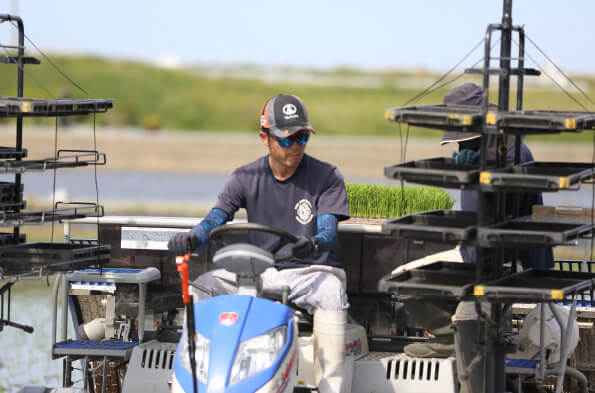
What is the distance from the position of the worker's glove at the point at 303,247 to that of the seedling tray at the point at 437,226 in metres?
0.34

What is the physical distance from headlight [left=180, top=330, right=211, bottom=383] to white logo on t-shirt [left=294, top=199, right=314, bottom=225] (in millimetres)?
1188

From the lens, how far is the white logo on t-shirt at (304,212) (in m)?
5.45

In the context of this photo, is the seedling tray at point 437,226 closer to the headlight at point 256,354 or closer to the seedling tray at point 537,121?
the seedling tray at point 537,121

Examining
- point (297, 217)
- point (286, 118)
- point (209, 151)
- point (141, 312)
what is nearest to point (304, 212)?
point (297, 217)

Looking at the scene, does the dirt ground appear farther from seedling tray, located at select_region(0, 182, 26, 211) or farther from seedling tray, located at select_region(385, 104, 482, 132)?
seedling tray, located at select_region(385, 104, 482, 132)

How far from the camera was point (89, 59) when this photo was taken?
2778 inches

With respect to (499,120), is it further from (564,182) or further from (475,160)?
(475,160)

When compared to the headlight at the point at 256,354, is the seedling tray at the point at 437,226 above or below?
above

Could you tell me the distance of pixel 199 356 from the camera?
4.39 metres

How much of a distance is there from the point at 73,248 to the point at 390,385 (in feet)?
5.98

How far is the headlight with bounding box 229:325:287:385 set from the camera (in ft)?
14.1

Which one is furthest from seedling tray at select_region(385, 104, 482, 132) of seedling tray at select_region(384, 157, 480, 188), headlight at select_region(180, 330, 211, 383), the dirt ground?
the dirt ground

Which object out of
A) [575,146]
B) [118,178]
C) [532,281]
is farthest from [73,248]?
[575,146]

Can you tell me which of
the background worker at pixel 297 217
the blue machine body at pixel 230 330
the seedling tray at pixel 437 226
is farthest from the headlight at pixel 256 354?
the seedling tray at pixel 437 226
